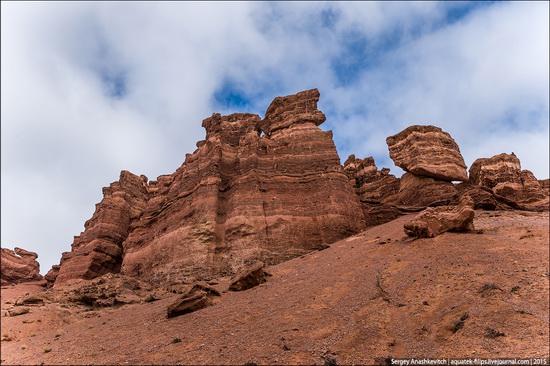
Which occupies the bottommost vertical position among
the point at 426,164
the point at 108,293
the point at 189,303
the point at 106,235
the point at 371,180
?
the point at 189,303

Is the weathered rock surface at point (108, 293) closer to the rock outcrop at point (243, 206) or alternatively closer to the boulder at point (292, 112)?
the rock outcrop at point (243, 206)

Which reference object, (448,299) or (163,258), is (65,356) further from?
(163,258)

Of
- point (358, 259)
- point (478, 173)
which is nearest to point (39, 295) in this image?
point (358, 259)

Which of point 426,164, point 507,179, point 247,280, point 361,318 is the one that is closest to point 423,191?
point 426,164

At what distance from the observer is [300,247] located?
1029 inches

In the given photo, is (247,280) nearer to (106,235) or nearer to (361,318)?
(361,318)

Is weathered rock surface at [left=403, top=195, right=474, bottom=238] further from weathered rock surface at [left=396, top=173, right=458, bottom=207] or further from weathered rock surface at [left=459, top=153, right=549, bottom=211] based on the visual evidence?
weathered rock surface at [left=459, top=153, right=549, bottom=211]

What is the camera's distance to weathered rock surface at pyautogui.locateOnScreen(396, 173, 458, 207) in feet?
104

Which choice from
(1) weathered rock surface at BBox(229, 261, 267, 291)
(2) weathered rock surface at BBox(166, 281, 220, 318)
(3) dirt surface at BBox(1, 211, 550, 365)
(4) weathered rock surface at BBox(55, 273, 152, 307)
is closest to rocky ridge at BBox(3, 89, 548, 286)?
(4) weathered rock surface at BBox(55, 273, 152, 307)

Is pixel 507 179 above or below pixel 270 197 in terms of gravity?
above

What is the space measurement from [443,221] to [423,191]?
1736 centimetres

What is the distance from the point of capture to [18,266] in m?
49.3

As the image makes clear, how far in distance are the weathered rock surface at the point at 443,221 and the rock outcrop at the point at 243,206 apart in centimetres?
906

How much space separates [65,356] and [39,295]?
14796mm
